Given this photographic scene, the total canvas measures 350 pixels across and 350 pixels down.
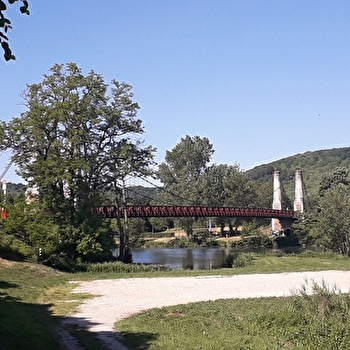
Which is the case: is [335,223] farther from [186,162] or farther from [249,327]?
[186,162]

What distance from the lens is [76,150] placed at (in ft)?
123

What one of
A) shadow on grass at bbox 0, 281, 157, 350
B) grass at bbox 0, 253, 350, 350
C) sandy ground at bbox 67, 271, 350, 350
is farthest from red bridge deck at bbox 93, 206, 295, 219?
shadow on grass at bbox 0, 281, 157, 350

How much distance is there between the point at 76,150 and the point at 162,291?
1765cm

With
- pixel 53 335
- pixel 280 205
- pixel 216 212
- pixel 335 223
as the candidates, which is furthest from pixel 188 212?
pixel 53 335

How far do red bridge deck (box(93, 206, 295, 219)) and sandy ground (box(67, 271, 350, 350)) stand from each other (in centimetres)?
1581

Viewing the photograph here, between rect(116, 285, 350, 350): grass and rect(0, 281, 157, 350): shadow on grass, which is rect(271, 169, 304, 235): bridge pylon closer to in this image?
rect(116, 285, 350, 350): grass

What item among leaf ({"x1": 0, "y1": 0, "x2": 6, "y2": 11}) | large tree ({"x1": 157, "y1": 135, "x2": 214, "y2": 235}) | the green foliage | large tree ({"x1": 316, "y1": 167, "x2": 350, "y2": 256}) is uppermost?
large tree ({"x1": 157, "y1": 135, "x2": 214, "y2": 235})

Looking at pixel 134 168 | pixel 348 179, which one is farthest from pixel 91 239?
pixel 348 179

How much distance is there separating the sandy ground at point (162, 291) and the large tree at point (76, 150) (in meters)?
8.35

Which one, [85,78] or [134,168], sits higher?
[85,78]

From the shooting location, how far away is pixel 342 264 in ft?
113

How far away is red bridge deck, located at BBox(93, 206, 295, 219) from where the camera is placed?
48.5 m

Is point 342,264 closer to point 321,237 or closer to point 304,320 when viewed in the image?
point 321,237

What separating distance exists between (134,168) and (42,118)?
767 centimetres
